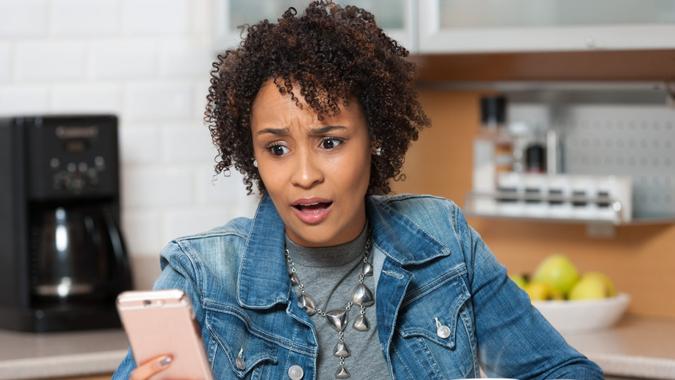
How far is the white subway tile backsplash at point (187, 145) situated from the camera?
2.89 meters

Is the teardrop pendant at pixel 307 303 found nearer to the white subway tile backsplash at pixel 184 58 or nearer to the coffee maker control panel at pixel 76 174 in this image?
the coffee maker control panel at pixel 76 174

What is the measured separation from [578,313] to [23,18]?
148cm

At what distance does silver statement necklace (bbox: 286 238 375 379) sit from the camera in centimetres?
152

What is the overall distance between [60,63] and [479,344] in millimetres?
1562

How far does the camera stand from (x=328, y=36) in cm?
147

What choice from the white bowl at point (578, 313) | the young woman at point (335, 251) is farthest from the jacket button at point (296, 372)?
the white bowl at point (578, 313)

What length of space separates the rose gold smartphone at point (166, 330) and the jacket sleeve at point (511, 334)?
0.56 metres

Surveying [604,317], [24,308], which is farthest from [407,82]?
[24,308]

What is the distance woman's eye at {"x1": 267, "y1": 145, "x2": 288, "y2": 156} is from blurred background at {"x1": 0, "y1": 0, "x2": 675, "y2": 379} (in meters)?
0.94

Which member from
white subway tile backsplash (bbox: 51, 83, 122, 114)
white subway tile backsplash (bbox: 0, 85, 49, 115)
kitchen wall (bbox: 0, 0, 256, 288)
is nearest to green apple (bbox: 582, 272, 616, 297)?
kitchen wall (bbox: 0, 0, 256, 288)

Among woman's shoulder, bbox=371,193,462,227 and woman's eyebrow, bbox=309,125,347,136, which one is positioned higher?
woman's eyebrow, bbox=309,125,347,136

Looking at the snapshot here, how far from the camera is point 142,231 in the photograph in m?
2.88

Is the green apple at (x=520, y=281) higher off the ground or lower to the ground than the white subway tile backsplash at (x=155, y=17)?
lower

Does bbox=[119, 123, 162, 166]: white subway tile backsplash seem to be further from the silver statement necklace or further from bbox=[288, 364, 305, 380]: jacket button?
bbox=[288, 364, 305, 380]: jacket button
